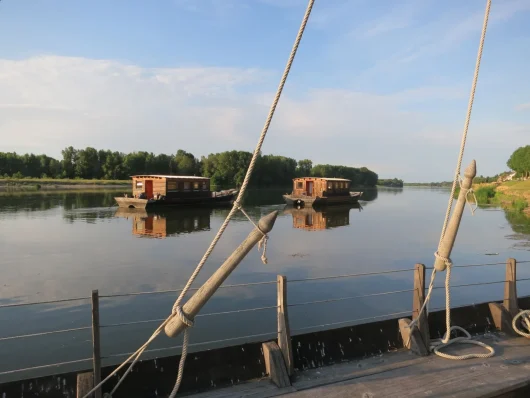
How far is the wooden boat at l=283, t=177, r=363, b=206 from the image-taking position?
44406 mm

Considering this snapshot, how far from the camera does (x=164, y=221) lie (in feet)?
96.8

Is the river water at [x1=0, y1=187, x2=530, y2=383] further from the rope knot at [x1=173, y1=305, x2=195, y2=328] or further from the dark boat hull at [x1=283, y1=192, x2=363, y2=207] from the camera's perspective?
the dark boat hull at [x1=283, y1=192, x2=363, y2=207]

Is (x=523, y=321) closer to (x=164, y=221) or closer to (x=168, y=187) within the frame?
(x=164, y=221)

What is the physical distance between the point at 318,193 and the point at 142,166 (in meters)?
68.2

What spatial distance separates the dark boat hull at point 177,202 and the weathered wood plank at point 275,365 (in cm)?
3284

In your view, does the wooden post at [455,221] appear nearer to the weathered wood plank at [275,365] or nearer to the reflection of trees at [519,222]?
the weathered wood plank at [275,365]

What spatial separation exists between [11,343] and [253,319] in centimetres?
479

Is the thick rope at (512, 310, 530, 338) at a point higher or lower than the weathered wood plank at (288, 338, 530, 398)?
higher

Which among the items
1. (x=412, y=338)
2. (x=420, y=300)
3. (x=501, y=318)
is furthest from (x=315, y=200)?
(x=412, y=338)

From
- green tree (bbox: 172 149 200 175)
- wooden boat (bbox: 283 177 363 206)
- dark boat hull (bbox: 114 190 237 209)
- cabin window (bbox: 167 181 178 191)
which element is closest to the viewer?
dark boat hull (bbox: 114 190 237 209)

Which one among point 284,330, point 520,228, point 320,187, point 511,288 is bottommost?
point 520,228

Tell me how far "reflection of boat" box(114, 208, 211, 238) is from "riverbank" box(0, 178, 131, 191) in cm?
4565

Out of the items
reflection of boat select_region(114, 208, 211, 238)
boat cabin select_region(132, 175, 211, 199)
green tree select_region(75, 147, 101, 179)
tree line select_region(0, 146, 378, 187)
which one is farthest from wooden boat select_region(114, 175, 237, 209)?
green tree select_region(75, 147, 101, 179)

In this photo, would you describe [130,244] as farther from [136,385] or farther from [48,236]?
[136,385]
